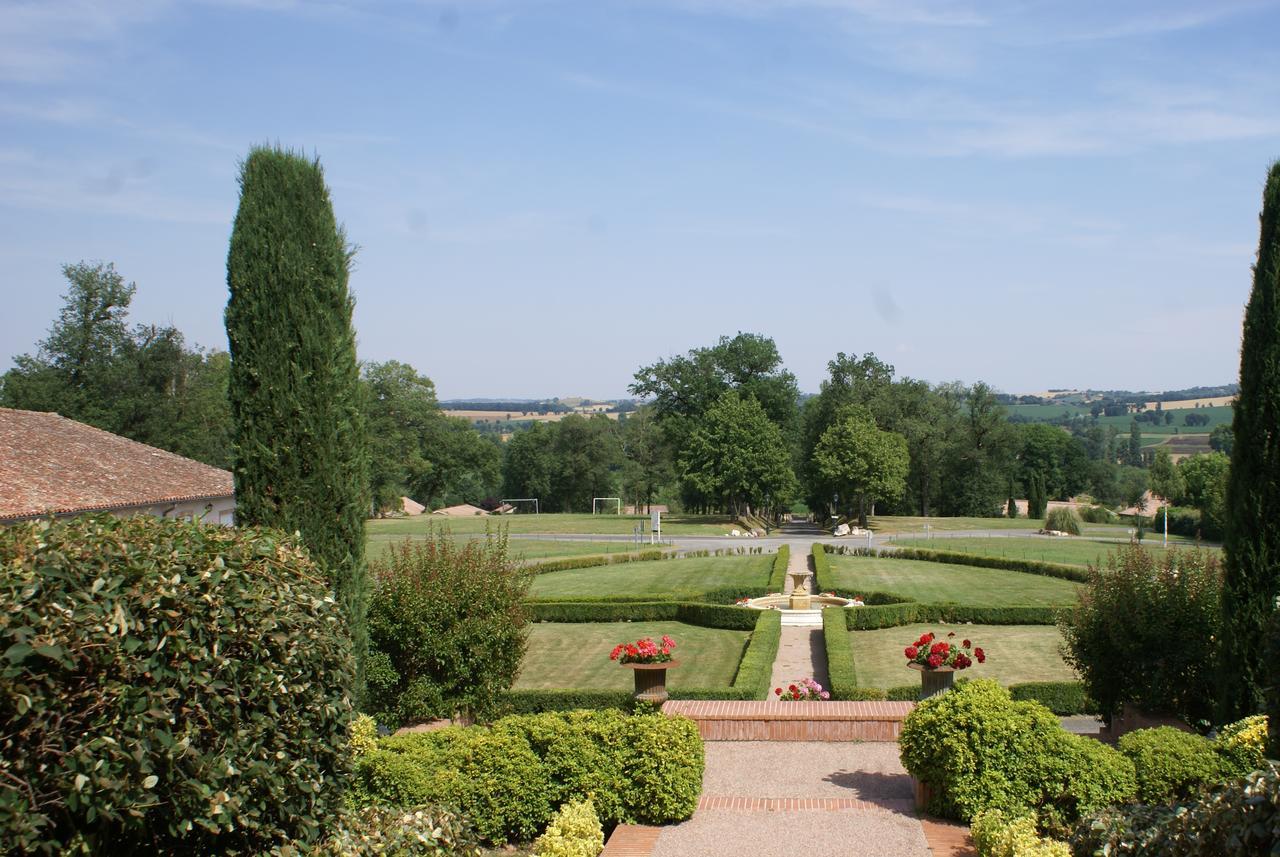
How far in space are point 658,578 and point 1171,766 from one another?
1079 inches

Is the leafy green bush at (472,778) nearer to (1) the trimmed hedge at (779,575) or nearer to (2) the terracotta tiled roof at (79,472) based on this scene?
(2) the terracotta tiled roof at (79,472)

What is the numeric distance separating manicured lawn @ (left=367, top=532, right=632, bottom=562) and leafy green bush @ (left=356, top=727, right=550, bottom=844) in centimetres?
2980

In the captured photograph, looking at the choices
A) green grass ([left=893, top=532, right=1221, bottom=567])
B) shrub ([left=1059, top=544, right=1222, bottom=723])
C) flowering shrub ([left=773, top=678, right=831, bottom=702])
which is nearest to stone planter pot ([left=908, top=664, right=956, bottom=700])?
shrub ([left=1059, top=544, right=1222, bottom=723])

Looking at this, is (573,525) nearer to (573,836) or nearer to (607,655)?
(607,655)

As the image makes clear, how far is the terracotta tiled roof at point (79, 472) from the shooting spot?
856 inches

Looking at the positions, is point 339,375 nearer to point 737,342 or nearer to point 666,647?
point 666,647

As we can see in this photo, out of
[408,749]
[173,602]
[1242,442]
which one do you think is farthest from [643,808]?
[1242,442]

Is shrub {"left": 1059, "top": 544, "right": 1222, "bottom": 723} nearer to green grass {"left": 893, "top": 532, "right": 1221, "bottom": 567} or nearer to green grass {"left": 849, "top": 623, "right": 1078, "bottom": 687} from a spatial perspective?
green grass {"left": 849, "top": 623, "right": 1078, "bottom": 687}

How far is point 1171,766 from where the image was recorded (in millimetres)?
8422

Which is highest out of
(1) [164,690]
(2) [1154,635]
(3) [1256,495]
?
(3) [1256,495]

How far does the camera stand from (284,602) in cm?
607

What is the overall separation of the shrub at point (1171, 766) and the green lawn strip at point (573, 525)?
4429cm

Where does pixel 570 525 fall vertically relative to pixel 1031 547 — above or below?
below

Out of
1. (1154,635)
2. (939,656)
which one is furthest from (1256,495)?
(939,656)
